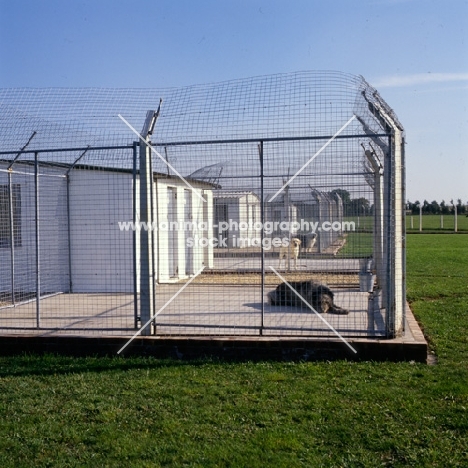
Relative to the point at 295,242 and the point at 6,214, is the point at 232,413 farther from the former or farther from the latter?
the point at 295,242

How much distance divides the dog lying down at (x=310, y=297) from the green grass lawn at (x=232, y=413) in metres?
1.86

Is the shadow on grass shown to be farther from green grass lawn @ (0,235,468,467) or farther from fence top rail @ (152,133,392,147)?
fence top rail @ (152,133,392,147)

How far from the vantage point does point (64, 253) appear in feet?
34.9

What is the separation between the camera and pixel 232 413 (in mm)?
4590

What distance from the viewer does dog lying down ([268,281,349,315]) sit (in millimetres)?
8031

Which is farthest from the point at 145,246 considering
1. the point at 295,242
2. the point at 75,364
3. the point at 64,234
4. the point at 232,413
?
the point at 295,242

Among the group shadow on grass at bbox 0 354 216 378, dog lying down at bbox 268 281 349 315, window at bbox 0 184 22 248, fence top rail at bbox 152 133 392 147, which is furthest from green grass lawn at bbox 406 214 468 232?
shadow on grass at bbox 0 354 216 378

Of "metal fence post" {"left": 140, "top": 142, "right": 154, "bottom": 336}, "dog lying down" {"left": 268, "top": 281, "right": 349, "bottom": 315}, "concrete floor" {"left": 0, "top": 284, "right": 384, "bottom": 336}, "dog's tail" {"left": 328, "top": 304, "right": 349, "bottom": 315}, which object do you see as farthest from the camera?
"dog lying down" {"left": 268, "top": 281, "right": 349, "bottom": 315}

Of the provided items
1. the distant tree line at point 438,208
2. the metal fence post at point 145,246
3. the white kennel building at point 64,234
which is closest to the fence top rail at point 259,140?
the metal fence post at point 145,246

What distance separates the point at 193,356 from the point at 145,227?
146cm

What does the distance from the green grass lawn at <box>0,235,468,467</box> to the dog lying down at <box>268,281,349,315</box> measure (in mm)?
1856

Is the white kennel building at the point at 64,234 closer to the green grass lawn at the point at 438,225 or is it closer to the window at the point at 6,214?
the window at the point at 6,214

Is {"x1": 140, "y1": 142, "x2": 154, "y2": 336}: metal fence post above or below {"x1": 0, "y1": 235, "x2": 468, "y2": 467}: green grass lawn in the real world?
above

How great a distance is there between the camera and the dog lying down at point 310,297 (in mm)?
8031
